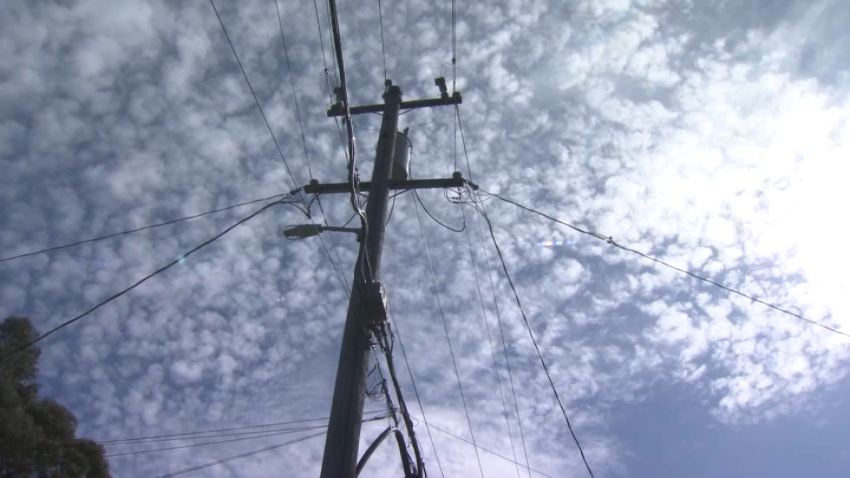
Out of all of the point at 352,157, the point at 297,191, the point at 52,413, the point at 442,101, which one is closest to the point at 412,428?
the point at 297,191

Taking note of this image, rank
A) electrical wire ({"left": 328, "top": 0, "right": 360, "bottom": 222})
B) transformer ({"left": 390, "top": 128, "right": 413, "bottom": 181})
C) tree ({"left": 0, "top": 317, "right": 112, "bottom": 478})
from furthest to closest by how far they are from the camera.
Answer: tree ({"left": 0, "top": 317, "right": 112, "bottom": 478}), transformer ({"left": 390, "top": 128, "right": 413, "bottom": 181}), electrical wire ({"left": 328, "top": 0, "right": 360, "bottom": 222})

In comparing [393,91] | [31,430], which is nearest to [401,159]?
[393,91]

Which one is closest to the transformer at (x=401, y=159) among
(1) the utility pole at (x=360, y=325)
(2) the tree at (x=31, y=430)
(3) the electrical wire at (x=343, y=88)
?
(1) the utility pole at (x=360, y=325)

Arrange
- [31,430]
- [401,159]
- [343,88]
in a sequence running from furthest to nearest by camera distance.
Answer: [31,430]
[401,159]
[343,88]

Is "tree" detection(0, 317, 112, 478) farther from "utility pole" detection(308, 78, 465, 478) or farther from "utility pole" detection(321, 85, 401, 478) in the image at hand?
"utility pole" detection(321, 85, 401, 478)

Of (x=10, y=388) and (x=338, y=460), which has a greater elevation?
(x=10, y=388)

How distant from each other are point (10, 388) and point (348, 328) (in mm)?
12669

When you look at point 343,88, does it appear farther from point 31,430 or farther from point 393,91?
point 31,430

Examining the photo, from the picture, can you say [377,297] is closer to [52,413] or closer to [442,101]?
[442,101]

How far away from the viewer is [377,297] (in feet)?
18.5

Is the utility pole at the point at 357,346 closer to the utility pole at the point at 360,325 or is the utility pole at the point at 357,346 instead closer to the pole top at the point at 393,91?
the utility pole at the point at 360,325

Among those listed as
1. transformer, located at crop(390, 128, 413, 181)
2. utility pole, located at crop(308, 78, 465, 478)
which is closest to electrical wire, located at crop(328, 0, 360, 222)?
utility pole, located at crop(308, 78, 465, 478)

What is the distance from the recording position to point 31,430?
13656 millimetres

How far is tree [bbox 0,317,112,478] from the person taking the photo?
43.5 feet
